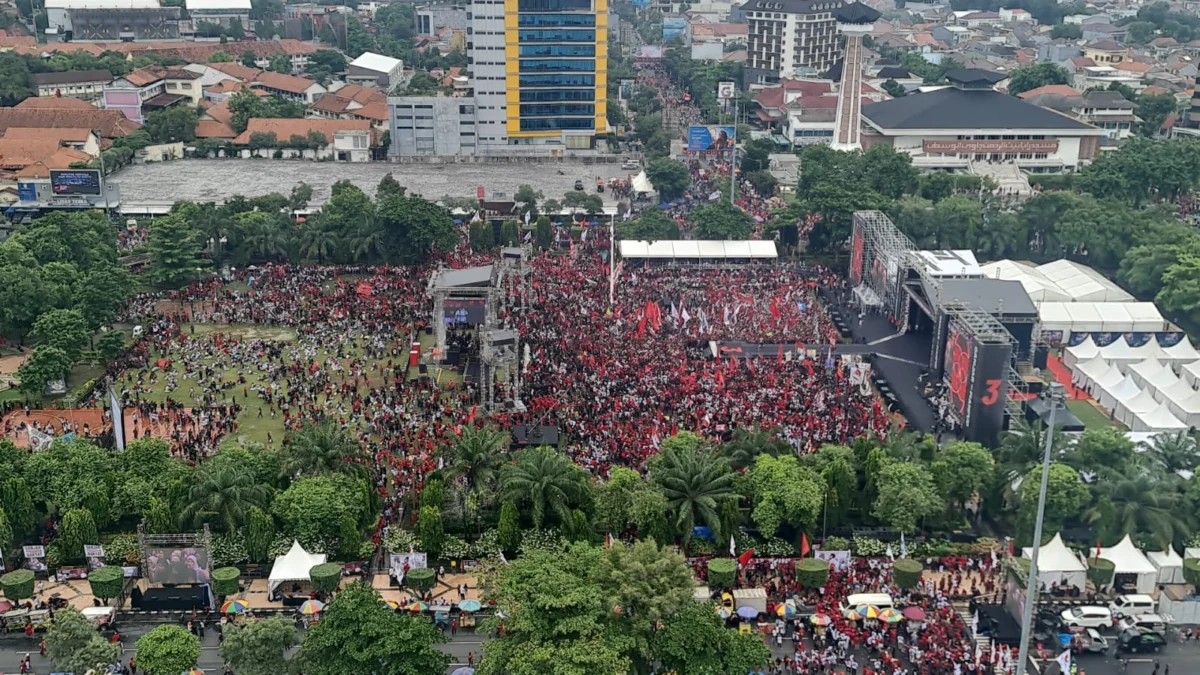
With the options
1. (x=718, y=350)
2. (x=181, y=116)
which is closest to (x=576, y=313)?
(x=718, y=350)

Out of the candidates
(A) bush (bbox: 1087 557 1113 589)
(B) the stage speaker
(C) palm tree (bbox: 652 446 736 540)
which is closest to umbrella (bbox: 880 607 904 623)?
(C) palm tree (bbox: 652 446 736 540)

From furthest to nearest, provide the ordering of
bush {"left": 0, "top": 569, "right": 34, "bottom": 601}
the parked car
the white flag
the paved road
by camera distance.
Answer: bush {"left": 0, "top": 569, "right": 34, "bottom": 601} → the parked car → the paved road → the white flag

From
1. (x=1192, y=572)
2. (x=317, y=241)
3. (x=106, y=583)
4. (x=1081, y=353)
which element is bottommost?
(x=106, y=583)

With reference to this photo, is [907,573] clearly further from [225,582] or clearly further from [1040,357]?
[1040,357]

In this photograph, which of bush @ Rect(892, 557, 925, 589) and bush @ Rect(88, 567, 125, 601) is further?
bush @ Rect(892, 557, 925, 589)

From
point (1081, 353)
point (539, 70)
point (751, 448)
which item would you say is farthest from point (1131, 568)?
point (539, 70)

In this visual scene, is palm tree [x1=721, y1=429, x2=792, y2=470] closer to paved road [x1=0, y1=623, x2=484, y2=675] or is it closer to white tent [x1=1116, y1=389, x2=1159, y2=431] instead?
paved road [x1=0, y1=623, x2=484, y2=675]

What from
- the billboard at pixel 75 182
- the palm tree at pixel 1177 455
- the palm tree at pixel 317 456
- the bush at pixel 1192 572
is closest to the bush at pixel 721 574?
the palm tree at pixel 317 456
